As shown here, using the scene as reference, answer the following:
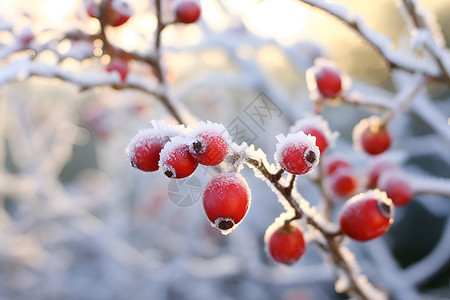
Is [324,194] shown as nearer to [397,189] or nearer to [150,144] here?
[397,189]

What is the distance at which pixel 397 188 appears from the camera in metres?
1.43

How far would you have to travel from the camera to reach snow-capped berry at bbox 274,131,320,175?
0.84m

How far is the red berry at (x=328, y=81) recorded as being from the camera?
1.53 metres

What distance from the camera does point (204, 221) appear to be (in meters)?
4.79

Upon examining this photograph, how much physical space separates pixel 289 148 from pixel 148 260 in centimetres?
344

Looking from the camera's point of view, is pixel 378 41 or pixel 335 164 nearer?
pixel 378 41

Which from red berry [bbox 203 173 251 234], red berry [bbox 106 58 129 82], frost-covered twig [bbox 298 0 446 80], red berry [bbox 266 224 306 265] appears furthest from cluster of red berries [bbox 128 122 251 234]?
red berry [bbox 106 58 129 82]

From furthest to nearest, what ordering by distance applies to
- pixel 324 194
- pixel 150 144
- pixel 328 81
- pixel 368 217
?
pixel 324 194, pixel 328 81, pixel 368 217, pixel 150 144

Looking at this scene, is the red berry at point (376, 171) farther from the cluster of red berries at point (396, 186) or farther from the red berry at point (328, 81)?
the red berry at point (328, 81)

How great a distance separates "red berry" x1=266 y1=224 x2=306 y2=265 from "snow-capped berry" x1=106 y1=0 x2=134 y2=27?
41.4 inches

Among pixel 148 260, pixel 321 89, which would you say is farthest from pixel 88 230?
pixel 321 89

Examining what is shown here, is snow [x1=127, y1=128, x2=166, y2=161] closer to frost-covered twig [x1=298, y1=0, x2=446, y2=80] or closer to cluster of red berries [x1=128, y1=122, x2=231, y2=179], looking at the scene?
cluster of red berries [x1=128, y1=122, x2=231, y2=179]

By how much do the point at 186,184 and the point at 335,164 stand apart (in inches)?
28.5

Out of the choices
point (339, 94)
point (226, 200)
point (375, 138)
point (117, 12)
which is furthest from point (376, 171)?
point (117, 12)
